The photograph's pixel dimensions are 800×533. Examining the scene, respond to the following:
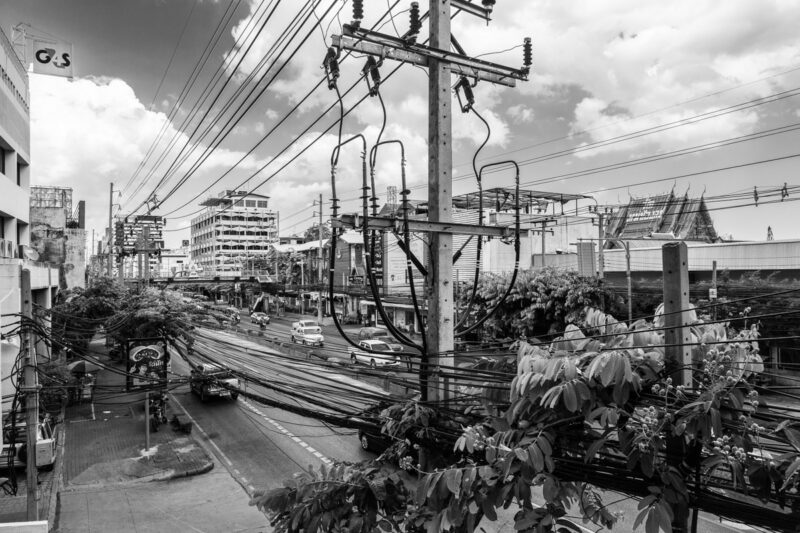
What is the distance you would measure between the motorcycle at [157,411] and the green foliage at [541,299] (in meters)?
12.9

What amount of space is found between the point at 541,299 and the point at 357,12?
1827 cm

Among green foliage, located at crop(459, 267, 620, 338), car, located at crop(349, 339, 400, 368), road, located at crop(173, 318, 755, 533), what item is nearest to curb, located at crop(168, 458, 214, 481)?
road, located at crop(173, 318, 755, 533)

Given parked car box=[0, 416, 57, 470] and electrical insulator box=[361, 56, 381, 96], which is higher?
electrical insulator box=[361, 56, 381, 96]

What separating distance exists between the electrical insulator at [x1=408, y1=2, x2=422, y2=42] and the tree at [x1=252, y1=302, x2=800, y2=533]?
3965mm

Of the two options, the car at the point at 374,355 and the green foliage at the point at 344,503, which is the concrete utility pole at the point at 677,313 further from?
the car at the point at 374,355

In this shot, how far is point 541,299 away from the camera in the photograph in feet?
72.9

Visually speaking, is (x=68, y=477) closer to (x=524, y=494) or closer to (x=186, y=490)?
(x=186, y=490)

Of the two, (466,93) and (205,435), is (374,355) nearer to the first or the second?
(466,93)

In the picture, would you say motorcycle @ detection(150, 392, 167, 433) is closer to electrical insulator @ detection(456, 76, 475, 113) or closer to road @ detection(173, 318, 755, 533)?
road @ detection(173, 318, 755, 533)

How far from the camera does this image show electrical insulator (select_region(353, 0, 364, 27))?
5.66m

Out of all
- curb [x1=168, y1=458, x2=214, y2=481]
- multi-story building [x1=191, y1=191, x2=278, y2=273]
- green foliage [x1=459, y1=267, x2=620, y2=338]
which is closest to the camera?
curb [x1=168, y1=458, x2=214, y2=481]

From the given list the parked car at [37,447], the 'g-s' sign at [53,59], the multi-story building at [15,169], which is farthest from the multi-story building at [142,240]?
the parked car at [37,447]

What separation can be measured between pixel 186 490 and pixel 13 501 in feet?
14.3

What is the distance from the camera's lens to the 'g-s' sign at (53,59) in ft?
66.6
